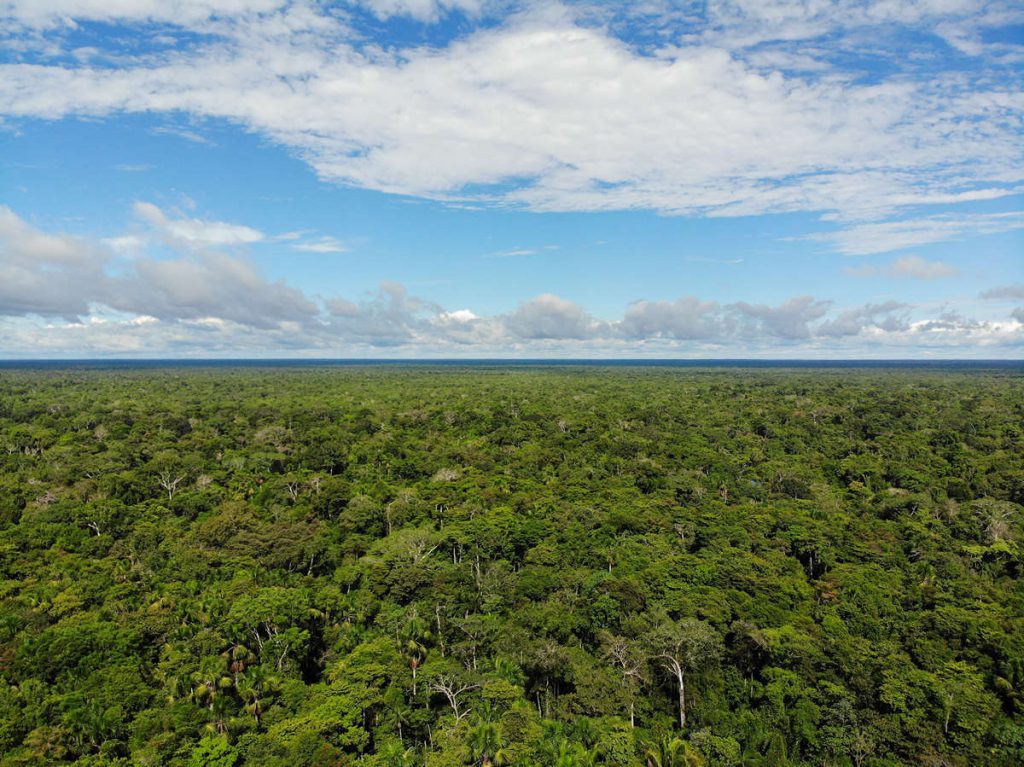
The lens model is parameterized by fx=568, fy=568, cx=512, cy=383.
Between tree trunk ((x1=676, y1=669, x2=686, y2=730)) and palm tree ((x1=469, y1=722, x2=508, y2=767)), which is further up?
palm tree ((x1=469, y1=722, x2=508, y2=767))

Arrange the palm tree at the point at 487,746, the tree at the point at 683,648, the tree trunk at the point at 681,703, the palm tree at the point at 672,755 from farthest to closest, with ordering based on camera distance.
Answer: the tree at the point at 683,648 → the tree trunk at the point at 681,703 → the palm tree at the point at 672,755 → the palm tree at the point at 487,746

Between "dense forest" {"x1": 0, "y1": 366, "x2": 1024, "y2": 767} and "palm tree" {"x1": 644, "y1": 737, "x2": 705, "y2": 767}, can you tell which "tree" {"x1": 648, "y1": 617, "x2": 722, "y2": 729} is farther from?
"palm tree" {"x1": 644, "y1": 737, "x2": 705, "y2": 767}

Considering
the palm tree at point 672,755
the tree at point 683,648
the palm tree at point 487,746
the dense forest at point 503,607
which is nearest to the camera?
the palm tree at point 487,746

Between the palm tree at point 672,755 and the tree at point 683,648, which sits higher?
the tree at point 683,648

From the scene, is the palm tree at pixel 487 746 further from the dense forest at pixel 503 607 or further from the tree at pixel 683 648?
the tree at pixel 683 648

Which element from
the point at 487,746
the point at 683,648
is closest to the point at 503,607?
the point at 683,648

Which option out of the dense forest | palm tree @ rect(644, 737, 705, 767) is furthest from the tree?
palm tree @ rect(644, 737, 705, 767)

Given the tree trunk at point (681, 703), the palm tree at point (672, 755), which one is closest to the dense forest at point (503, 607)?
the palm tree at point (672, 755)

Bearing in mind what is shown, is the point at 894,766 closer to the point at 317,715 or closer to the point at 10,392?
the point at 317,715
